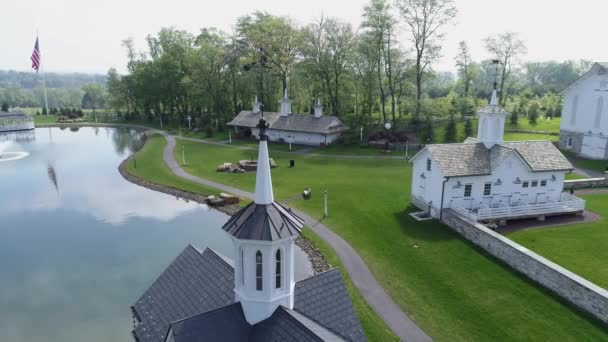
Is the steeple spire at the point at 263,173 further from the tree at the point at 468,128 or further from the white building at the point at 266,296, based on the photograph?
the tree at the point at 468,128

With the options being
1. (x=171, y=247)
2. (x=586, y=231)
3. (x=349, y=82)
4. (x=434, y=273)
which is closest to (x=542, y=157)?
(x=586, y=231)

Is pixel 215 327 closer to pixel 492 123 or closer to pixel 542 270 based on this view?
pixel 542 270

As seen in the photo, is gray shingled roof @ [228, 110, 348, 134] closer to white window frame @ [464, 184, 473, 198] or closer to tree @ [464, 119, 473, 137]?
tree @ [464, 119, 473, 137]

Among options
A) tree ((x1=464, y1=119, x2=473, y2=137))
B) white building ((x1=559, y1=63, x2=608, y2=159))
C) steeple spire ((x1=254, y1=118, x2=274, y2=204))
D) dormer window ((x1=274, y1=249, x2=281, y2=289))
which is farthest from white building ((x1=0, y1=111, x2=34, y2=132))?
white building ((x1=559, y1=63, x2=608, y2=159))

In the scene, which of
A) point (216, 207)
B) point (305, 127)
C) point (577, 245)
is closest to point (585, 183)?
point (577, 245)

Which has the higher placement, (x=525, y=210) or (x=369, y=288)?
(x=525, y=210)

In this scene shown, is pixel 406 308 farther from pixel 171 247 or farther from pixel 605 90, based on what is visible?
pixel 605 90
